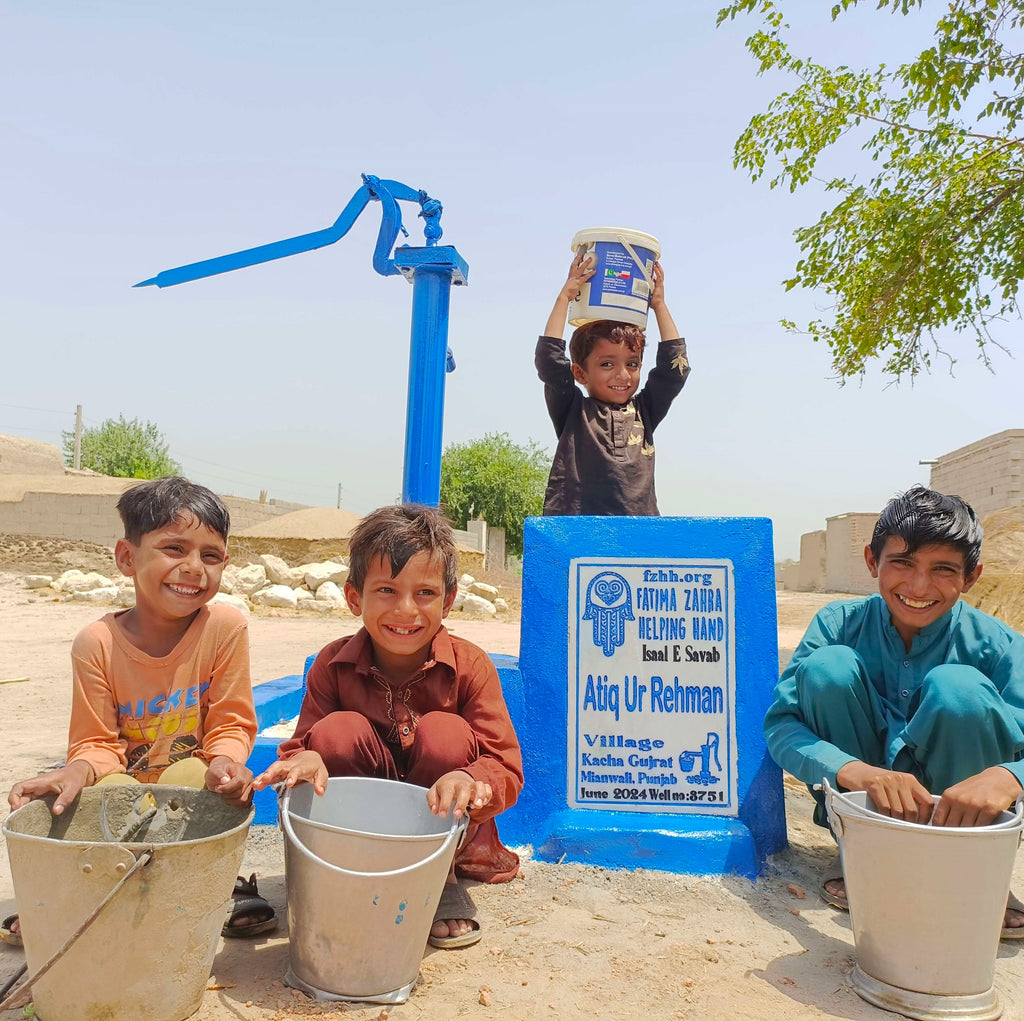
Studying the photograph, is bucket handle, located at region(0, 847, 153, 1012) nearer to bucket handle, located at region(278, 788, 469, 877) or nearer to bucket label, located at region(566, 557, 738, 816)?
bucket handle, located at region(278, 788, 469, 877)

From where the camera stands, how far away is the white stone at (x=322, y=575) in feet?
46.0

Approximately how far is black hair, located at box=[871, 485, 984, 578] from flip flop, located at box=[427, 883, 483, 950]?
4.60 ft

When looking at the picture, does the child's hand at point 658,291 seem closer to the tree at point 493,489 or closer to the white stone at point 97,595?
the white stone at point 97,595

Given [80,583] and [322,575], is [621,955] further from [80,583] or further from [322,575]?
[80,583]

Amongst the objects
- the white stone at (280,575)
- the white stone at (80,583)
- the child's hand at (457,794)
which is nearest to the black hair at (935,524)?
the child's hand at (457,794)

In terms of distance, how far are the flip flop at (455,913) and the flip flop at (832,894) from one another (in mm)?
963

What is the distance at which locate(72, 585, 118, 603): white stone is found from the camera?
40.1ft

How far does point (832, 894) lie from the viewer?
235 cm

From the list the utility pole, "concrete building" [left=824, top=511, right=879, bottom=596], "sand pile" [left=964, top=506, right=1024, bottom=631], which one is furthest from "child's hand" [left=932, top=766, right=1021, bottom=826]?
the utility pole

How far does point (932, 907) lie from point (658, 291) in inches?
93.0

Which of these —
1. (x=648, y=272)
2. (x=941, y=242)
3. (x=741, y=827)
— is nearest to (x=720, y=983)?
(x=741, y=827)

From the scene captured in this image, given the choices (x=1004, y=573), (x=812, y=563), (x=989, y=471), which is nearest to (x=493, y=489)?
(x=812, y=563)

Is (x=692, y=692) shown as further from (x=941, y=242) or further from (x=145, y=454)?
(x=145, y=454)

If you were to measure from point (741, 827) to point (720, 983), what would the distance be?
0.74 m
